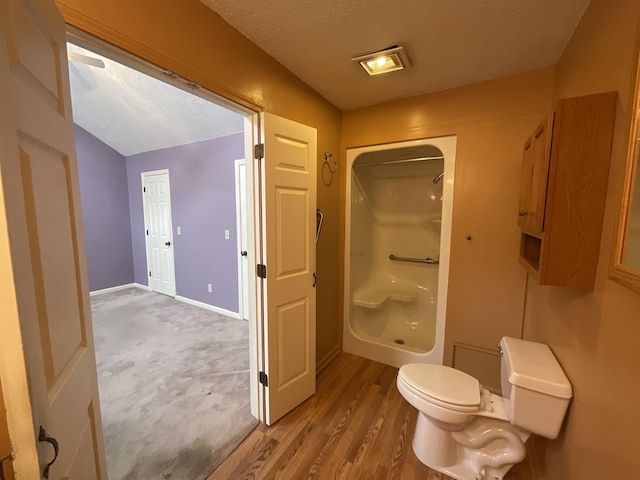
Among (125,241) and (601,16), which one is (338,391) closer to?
(601,16)

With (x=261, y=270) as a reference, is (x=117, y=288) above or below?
below

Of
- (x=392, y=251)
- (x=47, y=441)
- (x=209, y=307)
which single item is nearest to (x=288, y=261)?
(x=47, y=441)

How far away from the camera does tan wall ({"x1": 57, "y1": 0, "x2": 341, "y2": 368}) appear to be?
966mm

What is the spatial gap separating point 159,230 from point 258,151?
365 cm

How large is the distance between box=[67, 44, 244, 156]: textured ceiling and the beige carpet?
2.50 metres

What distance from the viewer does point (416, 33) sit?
1413 mm

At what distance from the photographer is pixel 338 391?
6.95 feet

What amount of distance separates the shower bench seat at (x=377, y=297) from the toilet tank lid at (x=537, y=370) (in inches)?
55.8

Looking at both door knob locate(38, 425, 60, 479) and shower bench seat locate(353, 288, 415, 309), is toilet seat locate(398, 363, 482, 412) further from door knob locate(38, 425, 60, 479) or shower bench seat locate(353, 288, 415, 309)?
door knob locate(38, 425, 60, 479)

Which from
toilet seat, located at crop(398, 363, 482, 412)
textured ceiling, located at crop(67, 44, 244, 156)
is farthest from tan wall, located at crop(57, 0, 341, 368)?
textured ceiling, located at crop(67, 44, 244, 156)

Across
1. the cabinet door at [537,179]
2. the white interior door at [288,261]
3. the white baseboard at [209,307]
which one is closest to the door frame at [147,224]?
the white baseboard at [209,307]

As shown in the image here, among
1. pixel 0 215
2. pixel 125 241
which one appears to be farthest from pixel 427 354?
pixel 125 241

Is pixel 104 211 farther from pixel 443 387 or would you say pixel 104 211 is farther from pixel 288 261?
pixel 443 387

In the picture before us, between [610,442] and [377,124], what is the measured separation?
2.22 meters
